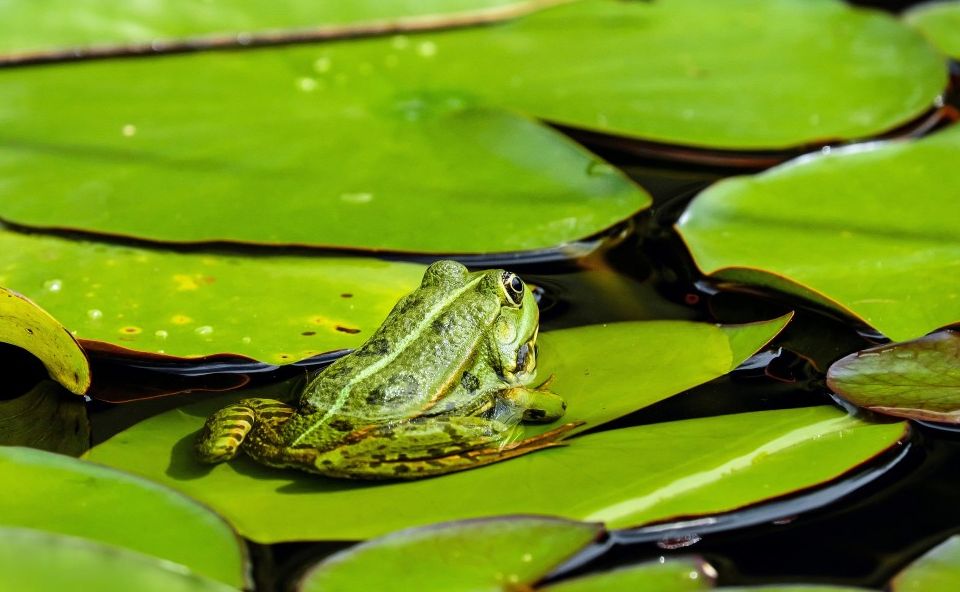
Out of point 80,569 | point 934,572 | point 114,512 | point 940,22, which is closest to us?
point 80,569

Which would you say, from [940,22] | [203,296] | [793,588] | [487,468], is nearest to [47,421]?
[203,296]

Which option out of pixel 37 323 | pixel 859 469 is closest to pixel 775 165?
pixel 859 469

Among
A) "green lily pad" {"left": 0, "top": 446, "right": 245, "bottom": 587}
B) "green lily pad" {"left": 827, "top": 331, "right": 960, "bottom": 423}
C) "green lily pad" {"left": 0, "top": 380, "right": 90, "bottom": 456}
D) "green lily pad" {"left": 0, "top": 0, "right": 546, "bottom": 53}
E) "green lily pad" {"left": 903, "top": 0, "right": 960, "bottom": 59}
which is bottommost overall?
"green lily pad" {"left": 0, "top": 380, "right": 90, "bottom": 456}

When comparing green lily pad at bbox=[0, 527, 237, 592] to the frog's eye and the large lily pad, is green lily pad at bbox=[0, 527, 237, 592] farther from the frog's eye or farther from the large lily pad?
the frog's eye

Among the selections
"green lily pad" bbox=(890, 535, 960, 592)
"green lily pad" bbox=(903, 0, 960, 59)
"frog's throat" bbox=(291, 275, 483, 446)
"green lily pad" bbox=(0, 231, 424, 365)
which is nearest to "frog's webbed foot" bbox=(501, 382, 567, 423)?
"frog's throat" bbox=(291, 275, 483, 446)

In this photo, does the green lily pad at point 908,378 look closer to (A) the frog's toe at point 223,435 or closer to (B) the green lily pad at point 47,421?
(A) the frog's toe at point 223,435

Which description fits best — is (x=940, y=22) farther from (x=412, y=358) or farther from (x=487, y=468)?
(x=487, y=468)
